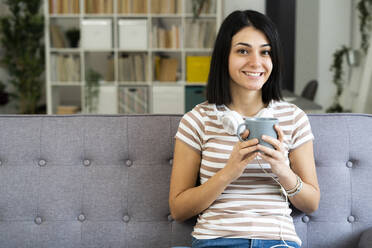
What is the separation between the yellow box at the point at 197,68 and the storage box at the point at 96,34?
0.98 meters

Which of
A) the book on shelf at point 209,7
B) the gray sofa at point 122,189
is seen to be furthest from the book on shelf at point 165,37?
the gray sofa at point 122,189

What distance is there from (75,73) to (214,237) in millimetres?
4628

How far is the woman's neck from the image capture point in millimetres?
1508

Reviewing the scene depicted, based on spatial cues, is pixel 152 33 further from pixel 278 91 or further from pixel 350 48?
pixel 278 91

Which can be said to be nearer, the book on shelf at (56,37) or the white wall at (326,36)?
the book on shelf at (56,37)

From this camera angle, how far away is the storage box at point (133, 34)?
5.45m

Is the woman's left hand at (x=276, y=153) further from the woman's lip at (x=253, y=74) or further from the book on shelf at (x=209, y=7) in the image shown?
the book on shelf at (x=209, y=7)

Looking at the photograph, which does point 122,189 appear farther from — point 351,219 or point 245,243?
point 351,219

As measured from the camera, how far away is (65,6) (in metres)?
5.50

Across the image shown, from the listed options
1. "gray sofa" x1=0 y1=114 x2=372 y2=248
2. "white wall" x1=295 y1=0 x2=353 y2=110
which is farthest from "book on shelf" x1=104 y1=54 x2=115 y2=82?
"gray sofa" x1=0 y1=114 x2=372 y2=248

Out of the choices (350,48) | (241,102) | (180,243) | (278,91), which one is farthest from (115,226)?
(350,48)

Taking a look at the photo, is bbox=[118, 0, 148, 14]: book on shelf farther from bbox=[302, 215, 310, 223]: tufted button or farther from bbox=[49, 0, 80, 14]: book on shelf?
bbox=[302, 215, 310, 223]: tufted button

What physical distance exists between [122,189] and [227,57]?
61cm

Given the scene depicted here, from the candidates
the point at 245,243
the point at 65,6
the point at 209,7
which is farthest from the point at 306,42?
the point at 245,243
